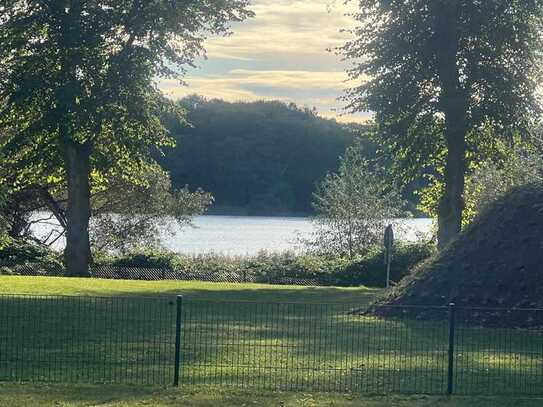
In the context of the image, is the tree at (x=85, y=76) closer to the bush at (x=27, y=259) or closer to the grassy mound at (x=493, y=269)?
the bush at (x=27, y=259)

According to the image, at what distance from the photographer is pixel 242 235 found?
93.3 meters

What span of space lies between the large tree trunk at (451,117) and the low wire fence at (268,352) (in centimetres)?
1858

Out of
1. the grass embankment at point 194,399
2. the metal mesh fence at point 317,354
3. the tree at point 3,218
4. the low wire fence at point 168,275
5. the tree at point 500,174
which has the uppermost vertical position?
the tree at point 500,174

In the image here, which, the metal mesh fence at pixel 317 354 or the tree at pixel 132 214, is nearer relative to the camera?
the metal mesh fence at pixel 317 354

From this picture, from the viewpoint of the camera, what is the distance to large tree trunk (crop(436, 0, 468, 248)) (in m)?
40.2

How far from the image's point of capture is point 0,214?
3584 centimetres

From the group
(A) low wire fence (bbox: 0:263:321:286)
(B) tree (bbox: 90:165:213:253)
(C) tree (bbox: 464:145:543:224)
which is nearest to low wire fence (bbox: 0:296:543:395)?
(C) tree (bbox: 464:145:543:224)

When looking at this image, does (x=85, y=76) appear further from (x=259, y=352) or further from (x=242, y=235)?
(x=242, y=235)

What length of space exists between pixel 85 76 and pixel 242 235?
175 ft

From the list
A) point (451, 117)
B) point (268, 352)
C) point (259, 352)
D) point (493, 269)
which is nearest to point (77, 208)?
point (451, 117)

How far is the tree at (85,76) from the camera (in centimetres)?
3969

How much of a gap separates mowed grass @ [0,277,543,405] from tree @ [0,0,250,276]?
17271mm

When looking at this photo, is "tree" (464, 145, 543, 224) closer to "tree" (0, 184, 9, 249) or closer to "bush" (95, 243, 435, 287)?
"bush" (95, 243, 435, 287)

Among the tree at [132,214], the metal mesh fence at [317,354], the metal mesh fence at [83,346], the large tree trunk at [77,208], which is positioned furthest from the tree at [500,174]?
the metal mesh fence at [83,346]
